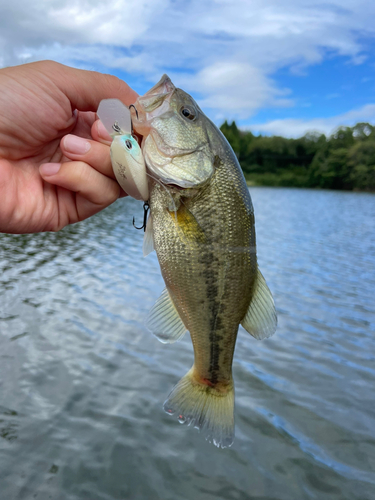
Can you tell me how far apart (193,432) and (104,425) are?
1.16m

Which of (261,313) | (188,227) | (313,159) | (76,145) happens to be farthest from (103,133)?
(313,159)

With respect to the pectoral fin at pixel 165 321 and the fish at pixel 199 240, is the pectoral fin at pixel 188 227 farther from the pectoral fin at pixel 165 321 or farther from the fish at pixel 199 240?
the pectoral fin at pixel 165 321

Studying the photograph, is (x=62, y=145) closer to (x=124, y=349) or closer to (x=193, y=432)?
(x=193, y=432)

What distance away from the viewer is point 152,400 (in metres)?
5.82

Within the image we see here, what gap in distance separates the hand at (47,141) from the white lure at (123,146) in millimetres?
388

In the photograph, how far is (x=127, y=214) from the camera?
87.9 feet

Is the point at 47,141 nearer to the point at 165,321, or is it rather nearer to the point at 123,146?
the point at 123,146

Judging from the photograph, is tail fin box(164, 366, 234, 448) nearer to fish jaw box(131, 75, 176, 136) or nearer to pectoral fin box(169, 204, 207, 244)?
pectoral fin box(169, 204, 207, 244)

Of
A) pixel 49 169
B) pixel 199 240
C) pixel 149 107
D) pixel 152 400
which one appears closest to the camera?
pixel 199 240

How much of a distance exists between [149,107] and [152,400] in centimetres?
467

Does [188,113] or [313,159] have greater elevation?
[313,159]

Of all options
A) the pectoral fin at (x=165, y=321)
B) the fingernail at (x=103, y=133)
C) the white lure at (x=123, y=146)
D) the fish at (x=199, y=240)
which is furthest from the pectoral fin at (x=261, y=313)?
the fingernail at (x=103, y=133)

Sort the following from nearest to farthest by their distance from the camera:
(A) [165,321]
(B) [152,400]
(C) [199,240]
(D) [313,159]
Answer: (C) [199,240] < (A) [165,321] < (B) [152,400] < (D) [313,159]

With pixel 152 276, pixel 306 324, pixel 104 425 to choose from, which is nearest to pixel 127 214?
pixel 152 276
